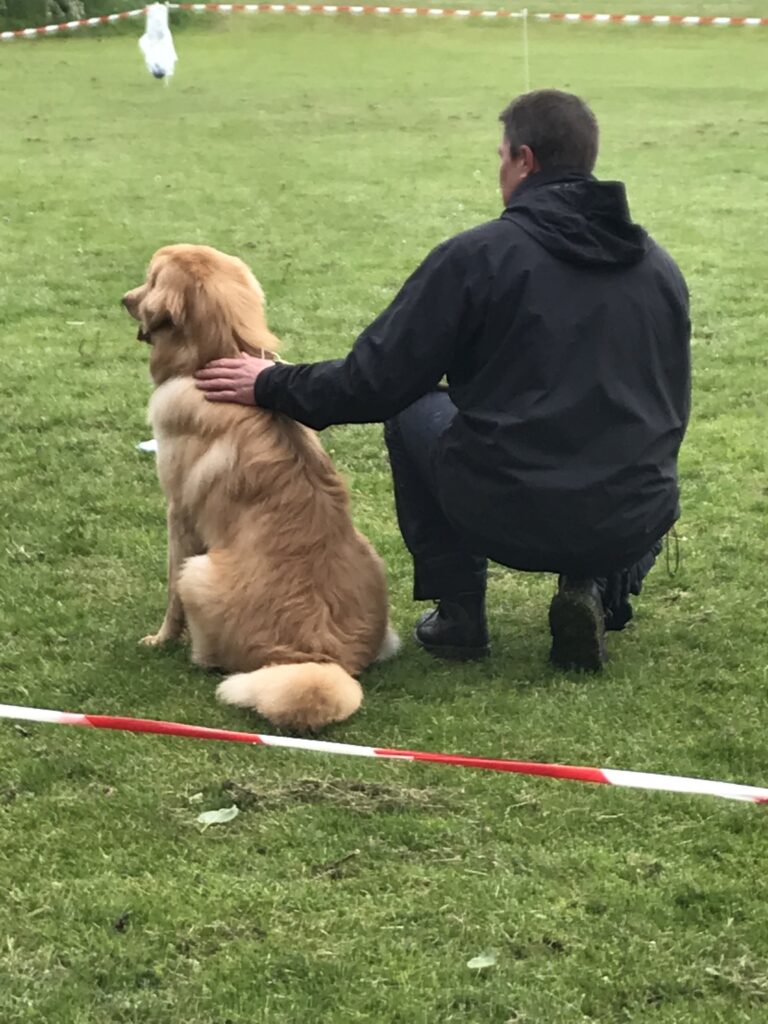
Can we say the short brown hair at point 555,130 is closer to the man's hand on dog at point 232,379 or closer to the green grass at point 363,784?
the man's hand on dog at point 232,379

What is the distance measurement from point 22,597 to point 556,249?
2.27 m

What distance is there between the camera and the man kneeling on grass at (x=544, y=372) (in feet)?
12.3

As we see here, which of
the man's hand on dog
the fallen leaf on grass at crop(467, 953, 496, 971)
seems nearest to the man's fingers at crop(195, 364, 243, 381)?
the man's hand on dog

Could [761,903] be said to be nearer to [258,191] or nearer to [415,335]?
[415,335]

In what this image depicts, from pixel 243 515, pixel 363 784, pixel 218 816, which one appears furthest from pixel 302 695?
pixel 243 515

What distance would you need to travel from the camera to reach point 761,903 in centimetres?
302

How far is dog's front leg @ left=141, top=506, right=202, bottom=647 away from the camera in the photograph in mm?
4223

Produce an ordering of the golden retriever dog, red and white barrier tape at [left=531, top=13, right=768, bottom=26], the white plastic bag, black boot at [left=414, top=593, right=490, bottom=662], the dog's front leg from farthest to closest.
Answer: red and white barrier tape at [left=531, top=13, right=768, bottom=26]
the white plastic bag
black boot at [left=414, top=593, right=490, bottom=662]
the dog's front leg
the golden retriever dog

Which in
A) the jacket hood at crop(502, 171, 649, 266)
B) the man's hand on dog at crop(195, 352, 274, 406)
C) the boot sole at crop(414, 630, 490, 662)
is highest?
the jacket hood at crop(502, 171, 649, 266)

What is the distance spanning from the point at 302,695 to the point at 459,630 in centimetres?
82

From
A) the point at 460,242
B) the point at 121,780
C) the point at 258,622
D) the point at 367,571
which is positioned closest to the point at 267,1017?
the point at 121,780

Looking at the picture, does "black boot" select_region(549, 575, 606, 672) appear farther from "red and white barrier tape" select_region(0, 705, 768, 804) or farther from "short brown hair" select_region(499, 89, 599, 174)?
"short brown hair" select_region(499, 89, 599, 174)

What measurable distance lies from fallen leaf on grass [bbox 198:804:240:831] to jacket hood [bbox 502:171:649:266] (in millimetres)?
1774

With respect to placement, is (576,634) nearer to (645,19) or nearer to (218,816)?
(218,816)
